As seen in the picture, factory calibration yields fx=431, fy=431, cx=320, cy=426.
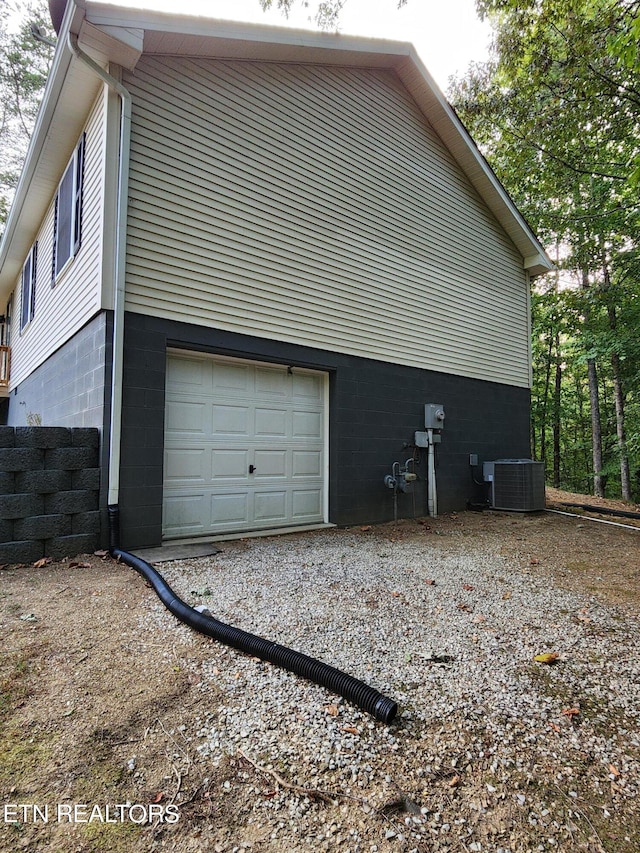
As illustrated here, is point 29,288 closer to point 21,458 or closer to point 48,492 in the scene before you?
point 21,458

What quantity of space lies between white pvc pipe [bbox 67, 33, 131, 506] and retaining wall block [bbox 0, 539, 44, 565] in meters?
0.65

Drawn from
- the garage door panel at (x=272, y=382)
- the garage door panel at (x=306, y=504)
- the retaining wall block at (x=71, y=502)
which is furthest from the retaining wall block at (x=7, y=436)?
the garage door panel at (x=306, y=504)

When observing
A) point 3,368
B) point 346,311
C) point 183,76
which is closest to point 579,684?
point 346,311

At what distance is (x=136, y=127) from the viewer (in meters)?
4.31

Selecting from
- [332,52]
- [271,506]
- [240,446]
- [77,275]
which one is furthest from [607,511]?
[77,275]

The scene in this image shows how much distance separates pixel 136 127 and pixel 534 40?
5935 millimetres

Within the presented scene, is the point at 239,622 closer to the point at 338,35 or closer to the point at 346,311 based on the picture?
the point at 346,311

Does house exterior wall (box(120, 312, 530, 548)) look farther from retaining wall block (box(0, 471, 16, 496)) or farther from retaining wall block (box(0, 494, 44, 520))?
retaining wall block (box(0, 471, 16, 496))

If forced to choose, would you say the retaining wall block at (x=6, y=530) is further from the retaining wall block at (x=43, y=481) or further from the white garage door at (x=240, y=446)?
the white garage door at (x=240, y=446)

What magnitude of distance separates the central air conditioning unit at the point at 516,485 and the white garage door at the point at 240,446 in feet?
10.8

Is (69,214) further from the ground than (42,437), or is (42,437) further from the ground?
(69,214)

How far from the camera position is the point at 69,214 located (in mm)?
5426

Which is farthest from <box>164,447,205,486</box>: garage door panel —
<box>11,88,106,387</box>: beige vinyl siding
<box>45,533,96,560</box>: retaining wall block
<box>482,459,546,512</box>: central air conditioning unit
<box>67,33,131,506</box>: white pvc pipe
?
<box>482,459,546,512</box>: central air conditioning unit

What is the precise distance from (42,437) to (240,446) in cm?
200
